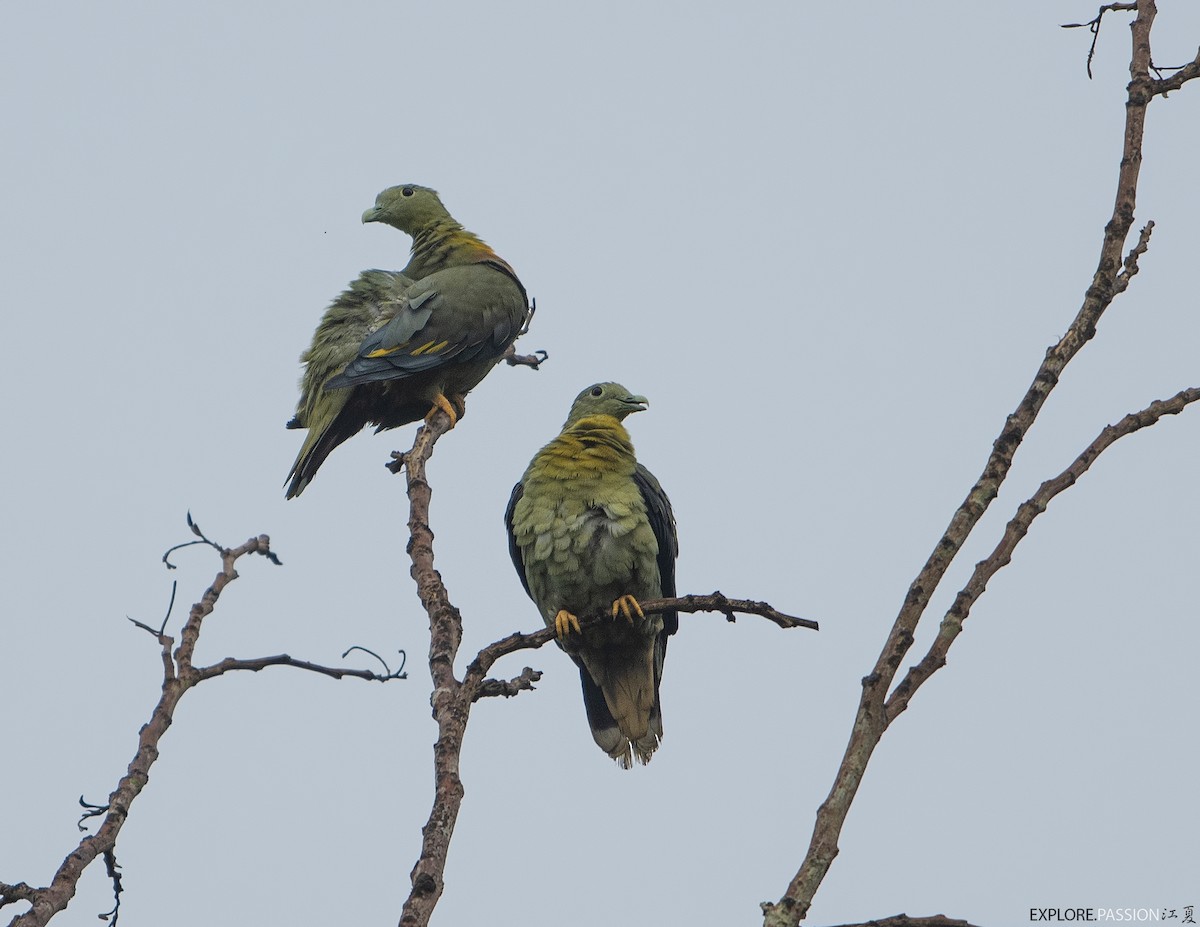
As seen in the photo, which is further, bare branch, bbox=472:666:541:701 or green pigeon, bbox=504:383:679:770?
green pigeon, bbox=504:383:679:770

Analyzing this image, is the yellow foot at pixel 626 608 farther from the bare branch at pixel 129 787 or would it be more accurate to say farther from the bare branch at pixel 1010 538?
the bare branch at pixel 1010 538

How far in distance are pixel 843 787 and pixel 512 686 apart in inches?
49.3

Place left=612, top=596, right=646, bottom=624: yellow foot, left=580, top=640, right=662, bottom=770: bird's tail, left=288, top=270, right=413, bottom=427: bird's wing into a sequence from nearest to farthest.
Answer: left=612, top=596, right=646, bottom=624: yellow foot
left=580, top=640, right=662, bottom=770: bird's tail
left=288, top=270, right=413, bottom=427: bird's wing

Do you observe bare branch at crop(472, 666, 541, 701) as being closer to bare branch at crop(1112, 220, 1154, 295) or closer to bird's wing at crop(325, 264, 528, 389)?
bare branch at crop(1112, 220, 1154, 295)

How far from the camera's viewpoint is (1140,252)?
2775 mm

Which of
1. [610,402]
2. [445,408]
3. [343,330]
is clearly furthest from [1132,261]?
[343,330]

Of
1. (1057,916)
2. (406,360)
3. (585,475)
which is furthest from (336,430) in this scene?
(1057,916)

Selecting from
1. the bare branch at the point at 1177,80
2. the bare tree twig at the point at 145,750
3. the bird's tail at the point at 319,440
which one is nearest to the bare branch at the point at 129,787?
the bare tree twig at the point at 145,750

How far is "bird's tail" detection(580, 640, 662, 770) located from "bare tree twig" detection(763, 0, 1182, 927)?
128 inches

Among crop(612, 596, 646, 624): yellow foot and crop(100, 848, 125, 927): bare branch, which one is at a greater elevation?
crop(612, 596, 646, 624): yellow foot

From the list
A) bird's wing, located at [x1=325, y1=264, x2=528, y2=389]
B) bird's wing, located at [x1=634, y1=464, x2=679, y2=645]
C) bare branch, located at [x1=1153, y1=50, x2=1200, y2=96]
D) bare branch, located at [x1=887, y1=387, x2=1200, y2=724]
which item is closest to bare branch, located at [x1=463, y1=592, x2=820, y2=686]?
bare branch, located at [x1=887, y1=387, x2=1200, y2=724]

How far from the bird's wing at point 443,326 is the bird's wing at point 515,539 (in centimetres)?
145

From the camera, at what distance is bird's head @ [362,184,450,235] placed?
8477 mm

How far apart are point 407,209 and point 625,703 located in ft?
13.5
